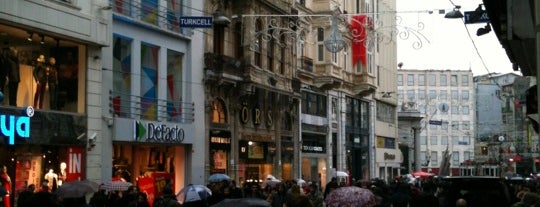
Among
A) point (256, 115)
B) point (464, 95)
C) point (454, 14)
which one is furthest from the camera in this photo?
point (464, 95)

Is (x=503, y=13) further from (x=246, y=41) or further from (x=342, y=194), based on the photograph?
(x=246, y=41)

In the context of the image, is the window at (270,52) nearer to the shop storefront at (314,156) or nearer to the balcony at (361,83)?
the shop storefront at (314,156)

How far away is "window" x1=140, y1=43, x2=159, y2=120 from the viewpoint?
2917 centimetres

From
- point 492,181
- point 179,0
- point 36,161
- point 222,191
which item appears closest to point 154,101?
point 179,0

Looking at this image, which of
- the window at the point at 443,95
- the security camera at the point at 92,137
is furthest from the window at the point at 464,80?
the security camera at the point at 92,137

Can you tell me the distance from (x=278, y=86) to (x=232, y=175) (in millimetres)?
6074

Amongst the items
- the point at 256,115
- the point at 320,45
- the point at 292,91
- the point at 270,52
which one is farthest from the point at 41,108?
the point at 320,45

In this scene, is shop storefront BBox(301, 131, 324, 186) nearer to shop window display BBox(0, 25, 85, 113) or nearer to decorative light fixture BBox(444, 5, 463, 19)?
shop window display BBox(0, 25, 85, 113)

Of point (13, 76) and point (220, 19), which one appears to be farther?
point (220, 19)

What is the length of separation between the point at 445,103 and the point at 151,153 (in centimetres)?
10422

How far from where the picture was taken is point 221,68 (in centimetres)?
3397

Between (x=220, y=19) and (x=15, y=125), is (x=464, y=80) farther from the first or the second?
(x=15, y=125)

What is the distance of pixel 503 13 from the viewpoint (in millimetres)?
17016

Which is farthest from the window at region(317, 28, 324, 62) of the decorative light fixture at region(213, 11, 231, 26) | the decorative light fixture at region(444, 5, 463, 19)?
the decorative light fixture at region(444, 5, 463, 19)
